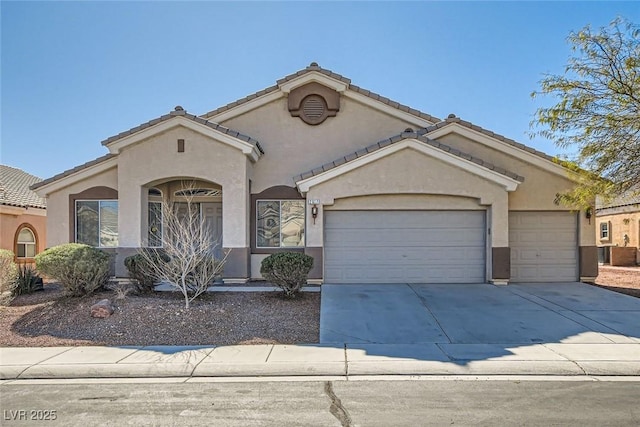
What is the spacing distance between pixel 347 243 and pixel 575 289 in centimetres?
697

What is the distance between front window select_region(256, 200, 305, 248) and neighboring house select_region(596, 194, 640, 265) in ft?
45.4

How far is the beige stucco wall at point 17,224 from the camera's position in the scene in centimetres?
1781

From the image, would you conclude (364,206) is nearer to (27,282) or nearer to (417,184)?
(417,184)

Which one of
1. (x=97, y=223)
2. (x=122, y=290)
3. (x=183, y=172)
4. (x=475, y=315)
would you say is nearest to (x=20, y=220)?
(x=97, y=223)

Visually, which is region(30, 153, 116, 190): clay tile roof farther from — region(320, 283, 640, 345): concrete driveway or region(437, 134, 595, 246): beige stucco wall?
region(437, 134, 595, 246): beige stucco wall

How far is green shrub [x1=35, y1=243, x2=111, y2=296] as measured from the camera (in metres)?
10.3

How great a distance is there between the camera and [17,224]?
61.5 ft

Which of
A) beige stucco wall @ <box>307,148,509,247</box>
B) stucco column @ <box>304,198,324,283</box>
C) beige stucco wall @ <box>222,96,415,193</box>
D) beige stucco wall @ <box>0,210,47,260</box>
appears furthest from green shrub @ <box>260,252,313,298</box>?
beige stucco wall @ <box>0,210,47,260</box>

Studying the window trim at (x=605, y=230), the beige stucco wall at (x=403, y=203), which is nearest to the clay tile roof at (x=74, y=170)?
the beige stucco wall at (x=403, y=203)

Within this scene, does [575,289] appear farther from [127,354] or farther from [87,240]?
[87,240]

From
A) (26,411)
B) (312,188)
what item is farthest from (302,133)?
(26,411)

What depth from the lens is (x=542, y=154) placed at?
14.2 m

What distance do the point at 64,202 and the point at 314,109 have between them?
9.17 m

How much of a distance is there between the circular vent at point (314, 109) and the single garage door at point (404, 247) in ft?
12.0
